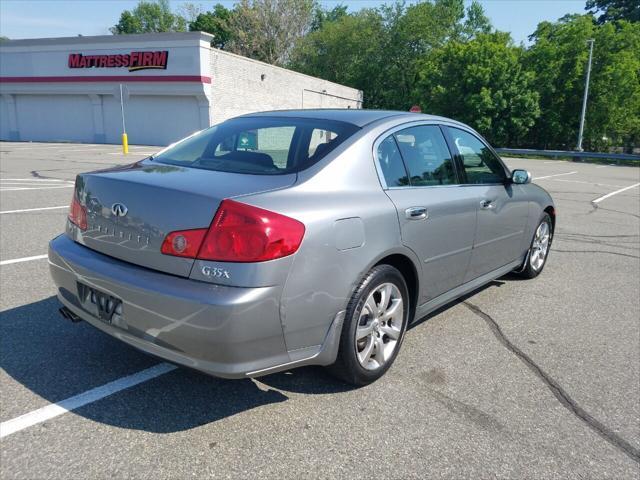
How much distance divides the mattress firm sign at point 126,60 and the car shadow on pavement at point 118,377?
1092 inches

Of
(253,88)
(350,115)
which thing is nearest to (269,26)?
(253,88)

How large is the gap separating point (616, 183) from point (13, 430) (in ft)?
64.5

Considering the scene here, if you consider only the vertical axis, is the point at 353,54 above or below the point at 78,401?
above

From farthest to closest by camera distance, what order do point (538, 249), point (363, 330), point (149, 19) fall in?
1. point (149, 19)
2. point (538, 249)
3. point (363, 330)

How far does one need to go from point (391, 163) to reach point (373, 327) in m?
1.06

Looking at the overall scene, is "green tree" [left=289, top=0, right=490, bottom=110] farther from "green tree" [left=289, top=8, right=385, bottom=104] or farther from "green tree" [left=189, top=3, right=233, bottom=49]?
"green tree" [left=189, top=3, right=233, bottom=49]

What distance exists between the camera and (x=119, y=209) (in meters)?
2.67

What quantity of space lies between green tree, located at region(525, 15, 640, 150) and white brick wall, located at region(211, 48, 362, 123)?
17.6 meters

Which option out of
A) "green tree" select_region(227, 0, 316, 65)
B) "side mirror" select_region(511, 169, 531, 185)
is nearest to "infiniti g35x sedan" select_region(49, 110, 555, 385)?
"side mirror" select_region(511, 169, 531, 185)

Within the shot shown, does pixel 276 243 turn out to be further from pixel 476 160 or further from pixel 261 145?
pixel 476 160

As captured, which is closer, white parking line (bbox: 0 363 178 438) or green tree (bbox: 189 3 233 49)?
white parking line (bbox: 0 363 178 438)

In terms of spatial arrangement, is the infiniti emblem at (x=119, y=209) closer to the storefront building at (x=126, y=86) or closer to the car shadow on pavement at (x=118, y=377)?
the car shadow on pavement at (x=118, y=377)

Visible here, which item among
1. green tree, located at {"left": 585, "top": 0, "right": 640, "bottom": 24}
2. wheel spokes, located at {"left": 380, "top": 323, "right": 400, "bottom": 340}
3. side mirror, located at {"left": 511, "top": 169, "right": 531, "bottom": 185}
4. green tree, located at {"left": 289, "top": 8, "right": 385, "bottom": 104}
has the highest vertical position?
green tree, located at {"left": 585, "top": 0, "right": 640, "bottom": 24}

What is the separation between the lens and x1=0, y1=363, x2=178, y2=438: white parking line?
8.19ft
